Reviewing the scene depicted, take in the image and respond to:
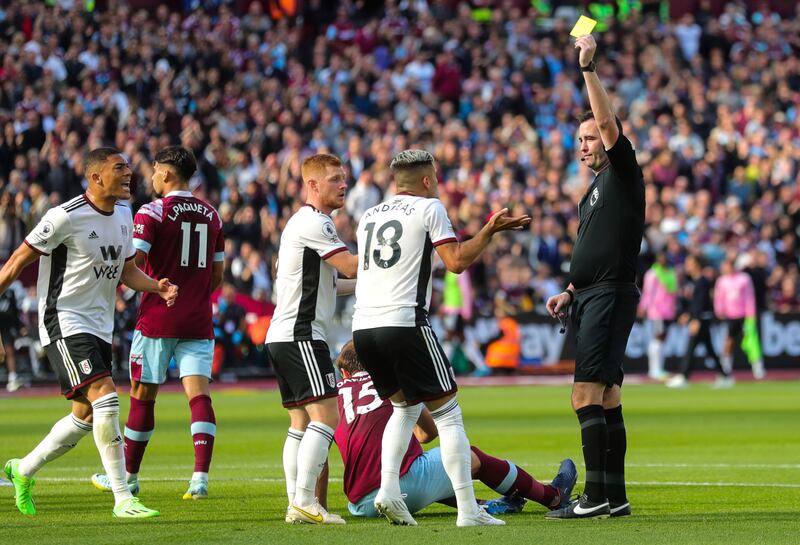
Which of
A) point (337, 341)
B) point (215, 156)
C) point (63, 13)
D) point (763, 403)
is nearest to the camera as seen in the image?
point (763, 403)

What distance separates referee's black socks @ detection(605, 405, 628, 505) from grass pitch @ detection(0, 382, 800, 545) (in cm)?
22

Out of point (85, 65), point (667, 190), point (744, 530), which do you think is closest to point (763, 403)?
point (667, 190)

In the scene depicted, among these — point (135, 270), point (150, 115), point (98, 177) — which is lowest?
point (135, 270)

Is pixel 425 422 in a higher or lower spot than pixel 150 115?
lower

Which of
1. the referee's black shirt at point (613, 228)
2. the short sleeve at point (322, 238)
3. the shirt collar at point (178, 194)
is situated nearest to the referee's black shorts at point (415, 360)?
the short sleeve at point (322, 238)

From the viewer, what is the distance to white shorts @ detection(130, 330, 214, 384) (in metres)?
11.0

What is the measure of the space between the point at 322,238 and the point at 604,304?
183 centimetres

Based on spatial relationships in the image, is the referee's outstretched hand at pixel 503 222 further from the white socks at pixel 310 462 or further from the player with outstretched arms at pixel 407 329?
the white socks at pixel 310 462

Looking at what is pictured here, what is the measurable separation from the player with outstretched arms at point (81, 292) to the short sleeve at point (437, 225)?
209 cm

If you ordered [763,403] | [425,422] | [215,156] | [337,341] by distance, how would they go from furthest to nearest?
[215,156] → [337,341] → [763,403] → [425,422]

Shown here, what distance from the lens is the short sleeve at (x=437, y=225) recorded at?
8719 millimetres

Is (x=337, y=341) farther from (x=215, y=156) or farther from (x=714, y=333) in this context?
(x=714, y=333)

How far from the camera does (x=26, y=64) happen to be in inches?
1172

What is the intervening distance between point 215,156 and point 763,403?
1291 cm
